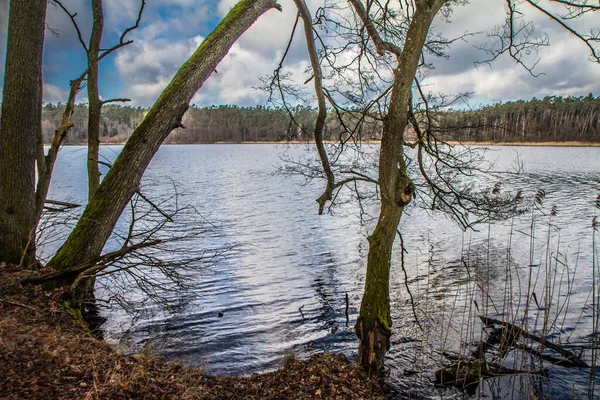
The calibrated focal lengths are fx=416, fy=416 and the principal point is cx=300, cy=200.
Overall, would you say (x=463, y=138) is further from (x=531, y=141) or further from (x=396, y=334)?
(x=531, y=141)

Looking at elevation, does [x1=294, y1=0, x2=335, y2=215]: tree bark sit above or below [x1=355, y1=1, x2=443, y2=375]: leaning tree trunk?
above

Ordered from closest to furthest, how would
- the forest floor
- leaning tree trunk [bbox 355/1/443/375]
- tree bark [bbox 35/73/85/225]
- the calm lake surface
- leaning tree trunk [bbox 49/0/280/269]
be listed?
the forest floor → leaning tree trunk [bbox 355/1/443/375] → leaning tree trunk [bbox 49/0/280/269] → the calm lake surface → tree bark [bbox 35/73/85/225]

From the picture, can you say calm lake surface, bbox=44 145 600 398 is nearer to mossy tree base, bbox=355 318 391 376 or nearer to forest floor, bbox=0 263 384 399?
mossy tree base, bbox=355 318 391 376

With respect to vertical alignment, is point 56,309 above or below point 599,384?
above

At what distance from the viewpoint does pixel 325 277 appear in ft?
35.0

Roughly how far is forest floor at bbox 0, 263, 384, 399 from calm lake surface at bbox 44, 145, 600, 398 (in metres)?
1.31

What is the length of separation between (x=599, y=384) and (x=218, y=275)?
320 inches

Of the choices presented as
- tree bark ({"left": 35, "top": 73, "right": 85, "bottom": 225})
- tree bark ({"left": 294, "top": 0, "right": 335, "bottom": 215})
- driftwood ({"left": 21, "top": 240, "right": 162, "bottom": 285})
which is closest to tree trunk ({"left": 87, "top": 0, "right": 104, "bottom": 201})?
tree bark ({"left": 35, "top": 73, "right": 85, "bottom": 225})

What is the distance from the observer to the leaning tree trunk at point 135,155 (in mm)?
6074

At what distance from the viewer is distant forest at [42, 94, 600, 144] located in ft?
21.4

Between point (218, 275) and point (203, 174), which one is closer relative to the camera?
point (218, 275)

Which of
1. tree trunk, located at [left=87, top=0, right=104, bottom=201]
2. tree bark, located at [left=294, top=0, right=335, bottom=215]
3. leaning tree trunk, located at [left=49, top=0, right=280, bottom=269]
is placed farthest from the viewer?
tree trunk, located at [left=87, top=0, right=104, bottom=201]

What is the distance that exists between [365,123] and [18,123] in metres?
5.48

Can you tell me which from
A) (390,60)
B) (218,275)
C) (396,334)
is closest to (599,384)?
(396,334)
